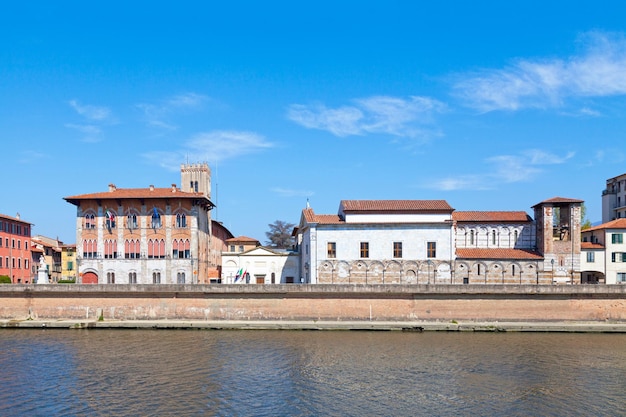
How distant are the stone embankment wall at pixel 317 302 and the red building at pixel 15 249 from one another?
24.5 meters

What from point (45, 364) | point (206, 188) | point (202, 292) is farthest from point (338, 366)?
point (206, 188)

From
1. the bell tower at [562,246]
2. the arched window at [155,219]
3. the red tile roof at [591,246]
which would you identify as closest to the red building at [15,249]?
the arched window at [155,219]

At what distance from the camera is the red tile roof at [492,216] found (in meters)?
53.1

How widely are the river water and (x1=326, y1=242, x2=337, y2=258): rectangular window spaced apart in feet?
43.9

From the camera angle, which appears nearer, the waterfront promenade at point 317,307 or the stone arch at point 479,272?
the waterfront promenade at point 317,307

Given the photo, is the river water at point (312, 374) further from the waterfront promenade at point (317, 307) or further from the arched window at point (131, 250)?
the arched window at point (131, 250)

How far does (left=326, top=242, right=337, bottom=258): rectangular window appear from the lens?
4969 cm

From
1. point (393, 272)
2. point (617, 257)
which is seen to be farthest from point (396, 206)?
point (617, 257)

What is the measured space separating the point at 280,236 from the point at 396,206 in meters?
58.1

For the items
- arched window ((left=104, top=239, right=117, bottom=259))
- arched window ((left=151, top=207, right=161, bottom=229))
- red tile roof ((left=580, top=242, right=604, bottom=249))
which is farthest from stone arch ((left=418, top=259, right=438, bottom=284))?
arched window ((left=104, top=239, right=117, bottom=259))

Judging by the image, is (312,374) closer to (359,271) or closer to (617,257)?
(359,271)

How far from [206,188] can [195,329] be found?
43.9 m

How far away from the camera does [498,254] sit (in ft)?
164

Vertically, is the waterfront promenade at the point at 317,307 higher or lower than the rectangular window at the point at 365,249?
lower
